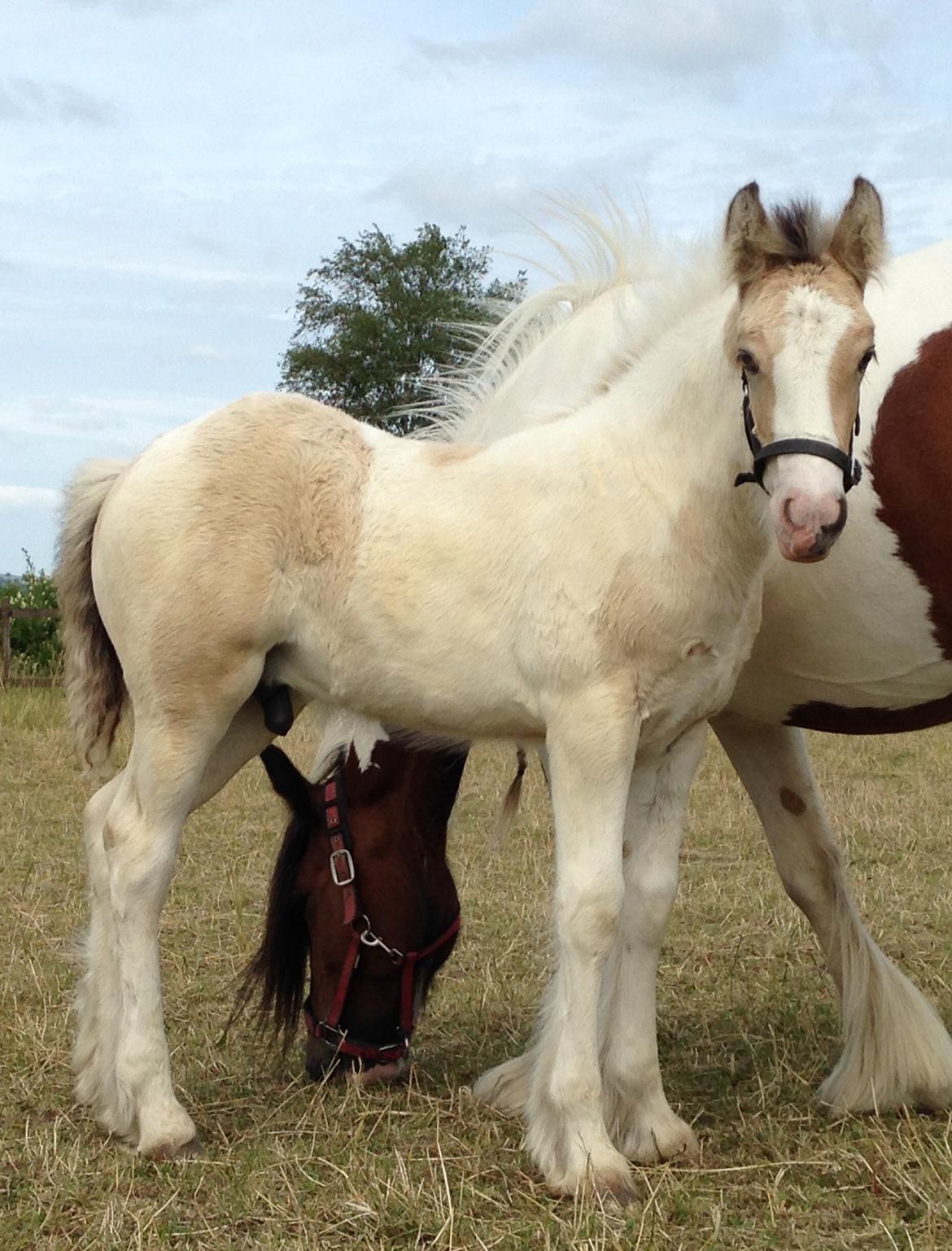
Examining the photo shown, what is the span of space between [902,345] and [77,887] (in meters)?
4.69

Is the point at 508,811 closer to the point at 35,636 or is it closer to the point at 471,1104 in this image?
the point at 471,1104

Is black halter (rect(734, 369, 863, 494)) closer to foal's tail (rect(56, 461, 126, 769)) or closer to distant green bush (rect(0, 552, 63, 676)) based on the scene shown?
foal's tail (rect(56, 461, 126, 769))

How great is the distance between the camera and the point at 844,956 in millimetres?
4098

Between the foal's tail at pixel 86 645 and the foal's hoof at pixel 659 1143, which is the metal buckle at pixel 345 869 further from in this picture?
the foal's hoof at pixel 659 1143

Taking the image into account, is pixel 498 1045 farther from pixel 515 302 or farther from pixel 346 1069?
pixel 515 302

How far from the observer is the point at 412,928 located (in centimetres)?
407

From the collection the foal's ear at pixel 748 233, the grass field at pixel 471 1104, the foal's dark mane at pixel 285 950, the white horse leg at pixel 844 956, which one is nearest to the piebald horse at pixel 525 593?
the foal's ear at pixel 748 233

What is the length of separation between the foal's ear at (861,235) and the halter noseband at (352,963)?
82.3 inches

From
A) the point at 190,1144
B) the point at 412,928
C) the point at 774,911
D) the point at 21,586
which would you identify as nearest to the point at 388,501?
the point at 412,928

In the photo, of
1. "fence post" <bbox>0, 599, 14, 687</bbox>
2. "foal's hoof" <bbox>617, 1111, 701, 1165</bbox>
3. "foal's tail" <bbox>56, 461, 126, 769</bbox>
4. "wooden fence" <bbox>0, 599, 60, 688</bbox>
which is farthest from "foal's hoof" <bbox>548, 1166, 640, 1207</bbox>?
→ "fence post" <bbox>0, 599, 14, 687</bbox>

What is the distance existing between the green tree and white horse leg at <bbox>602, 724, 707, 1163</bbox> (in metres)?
30.1

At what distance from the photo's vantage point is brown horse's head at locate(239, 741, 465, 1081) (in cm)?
405

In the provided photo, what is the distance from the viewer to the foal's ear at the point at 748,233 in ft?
9.64

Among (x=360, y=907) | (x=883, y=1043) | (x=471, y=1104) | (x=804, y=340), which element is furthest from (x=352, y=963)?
(x=804, y=340)
